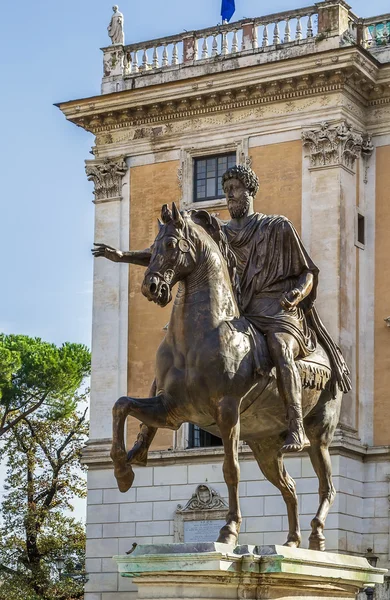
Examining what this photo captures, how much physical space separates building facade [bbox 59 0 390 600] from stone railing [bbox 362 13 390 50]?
0.04 meters

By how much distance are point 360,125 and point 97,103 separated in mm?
6368

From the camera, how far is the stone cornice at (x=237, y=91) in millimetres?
31203

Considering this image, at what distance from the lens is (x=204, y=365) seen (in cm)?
1213

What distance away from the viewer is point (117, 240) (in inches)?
1331

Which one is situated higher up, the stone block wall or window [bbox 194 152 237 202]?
window [bbox 194 152 237 202]

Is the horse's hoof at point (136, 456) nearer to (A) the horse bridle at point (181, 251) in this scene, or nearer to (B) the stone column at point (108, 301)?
(A) the horse bridle at point (181, 251)

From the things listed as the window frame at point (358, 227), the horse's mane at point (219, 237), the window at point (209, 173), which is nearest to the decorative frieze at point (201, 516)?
the window frame at point (358, 227)

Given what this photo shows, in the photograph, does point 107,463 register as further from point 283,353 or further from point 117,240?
point 283,353

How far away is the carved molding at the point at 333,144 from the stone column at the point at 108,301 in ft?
16.1

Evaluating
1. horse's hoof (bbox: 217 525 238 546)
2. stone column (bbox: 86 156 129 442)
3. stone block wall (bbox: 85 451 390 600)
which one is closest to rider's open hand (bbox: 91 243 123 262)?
horse's hoof (bbox: 217 525 238 546)

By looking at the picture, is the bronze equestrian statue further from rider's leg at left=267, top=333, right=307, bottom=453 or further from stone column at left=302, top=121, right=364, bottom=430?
stone column at left=302, top=121, right=364, bottom=430

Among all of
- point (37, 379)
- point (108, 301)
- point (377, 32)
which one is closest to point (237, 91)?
point (377, 32)

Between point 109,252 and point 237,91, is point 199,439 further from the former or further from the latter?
point 109,252

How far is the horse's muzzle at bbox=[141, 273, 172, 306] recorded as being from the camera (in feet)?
39.3
